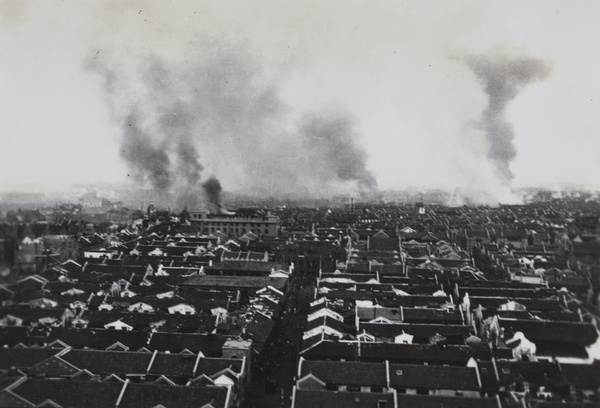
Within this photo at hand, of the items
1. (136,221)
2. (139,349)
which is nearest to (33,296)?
(139,349)

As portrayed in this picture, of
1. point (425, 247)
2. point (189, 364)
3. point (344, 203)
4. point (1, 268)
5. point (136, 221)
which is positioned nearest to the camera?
point (1, 268)

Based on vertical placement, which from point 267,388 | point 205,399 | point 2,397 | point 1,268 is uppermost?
point 1,268

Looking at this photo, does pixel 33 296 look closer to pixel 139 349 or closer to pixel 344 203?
pixel 139 349

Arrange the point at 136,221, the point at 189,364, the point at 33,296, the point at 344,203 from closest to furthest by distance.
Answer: the point at 189,364 < the point at 33,296 < the point at 136,221 < the point at 344,203

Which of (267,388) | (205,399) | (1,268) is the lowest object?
(267,388)

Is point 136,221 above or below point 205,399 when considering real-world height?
above

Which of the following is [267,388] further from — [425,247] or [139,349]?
[425,247]

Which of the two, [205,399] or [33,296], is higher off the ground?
[33,296]

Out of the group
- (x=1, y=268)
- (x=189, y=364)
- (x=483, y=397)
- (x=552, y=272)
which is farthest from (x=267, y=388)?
(x=552, y=272)

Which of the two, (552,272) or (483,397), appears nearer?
(483,397)

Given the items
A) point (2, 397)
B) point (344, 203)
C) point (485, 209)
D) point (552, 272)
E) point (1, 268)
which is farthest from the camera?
point (344, 203)
